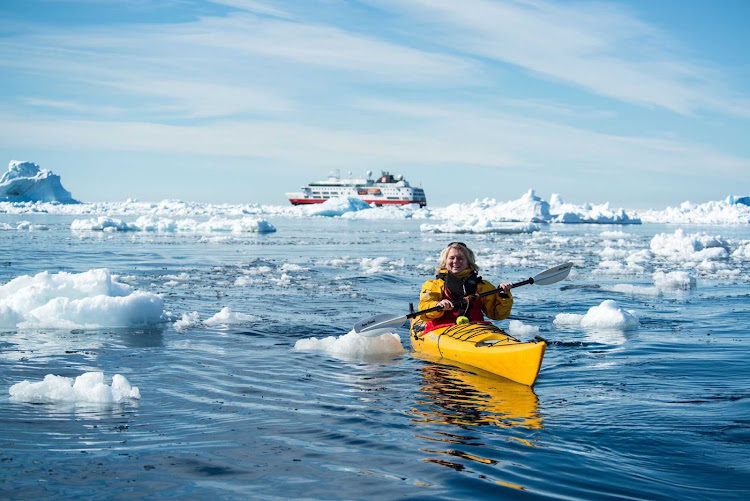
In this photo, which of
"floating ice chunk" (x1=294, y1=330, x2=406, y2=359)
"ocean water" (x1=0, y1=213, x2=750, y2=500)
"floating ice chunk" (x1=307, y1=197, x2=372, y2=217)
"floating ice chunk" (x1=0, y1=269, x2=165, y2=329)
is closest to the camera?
"ocean water" (x1=0, y1=213, x2=750, y2=500)

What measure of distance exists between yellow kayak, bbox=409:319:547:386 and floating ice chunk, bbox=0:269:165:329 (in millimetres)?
3192

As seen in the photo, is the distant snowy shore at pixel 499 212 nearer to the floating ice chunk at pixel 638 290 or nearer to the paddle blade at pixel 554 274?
the floating ice chunk at pixel 638 290

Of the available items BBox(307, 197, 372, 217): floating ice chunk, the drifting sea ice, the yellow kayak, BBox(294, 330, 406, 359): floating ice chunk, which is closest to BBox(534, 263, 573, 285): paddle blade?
the yellow kayak

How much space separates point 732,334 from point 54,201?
6926 centimetres

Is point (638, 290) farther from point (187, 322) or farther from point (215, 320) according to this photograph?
point (187, 322)

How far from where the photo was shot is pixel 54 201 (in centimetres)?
6712

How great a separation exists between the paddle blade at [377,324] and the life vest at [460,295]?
50 centimetres

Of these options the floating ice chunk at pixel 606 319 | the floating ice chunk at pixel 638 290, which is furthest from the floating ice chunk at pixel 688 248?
the floating ice chunk at pixel 606 319

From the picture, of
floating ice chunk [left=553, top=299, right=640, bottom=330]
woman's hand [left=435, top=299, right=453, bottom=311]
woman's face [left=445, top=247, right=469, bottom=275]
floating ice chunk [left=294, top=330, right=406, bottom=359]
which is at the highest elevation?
woman's face [left=445, top=247, right=469, bottom=275]

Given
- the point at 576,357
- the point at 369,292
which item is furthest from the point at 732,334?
the point at 369,292

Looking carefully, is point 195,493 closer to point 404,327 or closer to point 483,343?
point 483,343

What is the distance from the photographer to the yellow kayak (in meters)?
5.32

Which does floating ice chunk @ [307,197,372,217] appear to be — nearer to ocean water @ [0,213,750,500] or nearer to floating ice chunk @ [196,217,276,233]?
floating ice chunk @ [196,217,276,233]

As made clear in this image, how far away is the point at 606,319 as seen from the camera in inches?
328
